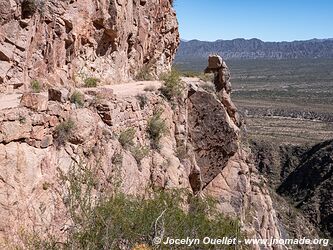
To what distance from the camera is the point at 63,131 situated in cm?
1223

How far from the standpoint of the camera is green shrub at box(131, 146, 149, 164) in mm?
15211

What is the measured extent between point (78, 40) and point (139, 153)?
211 inches

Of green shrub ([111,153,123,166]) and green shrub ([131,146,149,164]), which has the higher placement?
green shrub ([111,153,123,166])

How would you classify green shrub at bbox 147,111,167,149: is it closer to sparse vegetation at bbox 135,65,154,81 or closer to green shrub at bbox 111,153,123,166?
green shrub at bbox 111,153,123,166

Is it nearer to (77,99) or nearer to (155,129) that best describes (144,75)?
(155,129)

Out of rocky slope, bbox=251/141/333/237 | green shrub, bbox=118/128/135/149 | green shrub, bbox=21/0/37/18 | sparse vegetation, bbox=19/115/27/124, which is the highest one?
green shrub, bbox=21/0/37/18

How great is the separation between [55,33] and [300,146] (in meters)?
62.6

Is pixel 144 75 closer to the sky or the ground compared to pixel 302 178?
closer to the sky

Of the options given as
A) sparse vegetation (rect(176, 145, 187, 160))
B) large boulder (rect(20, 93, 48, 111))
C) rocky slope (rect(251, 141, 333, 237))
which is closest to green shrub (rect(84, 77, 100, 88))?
sparse vegetation (rect(176, 145, 187, 160))

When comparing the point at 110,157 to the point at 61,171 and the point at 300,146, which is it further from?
the point at 300,146

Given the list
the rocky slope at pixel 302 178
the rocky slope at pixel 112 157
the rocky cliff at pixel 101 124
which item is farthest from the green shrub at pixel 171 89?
the rocky slope at pixel 302 178

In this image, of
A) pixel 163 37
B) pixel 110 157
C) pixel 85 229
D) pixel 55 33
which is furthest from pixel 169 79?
pixel 85 229

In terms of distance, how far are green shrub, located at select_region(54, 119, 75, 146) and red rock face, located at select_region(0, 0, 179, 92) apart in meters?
3.10

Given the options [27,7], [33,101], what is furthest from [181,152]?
[33,101]
